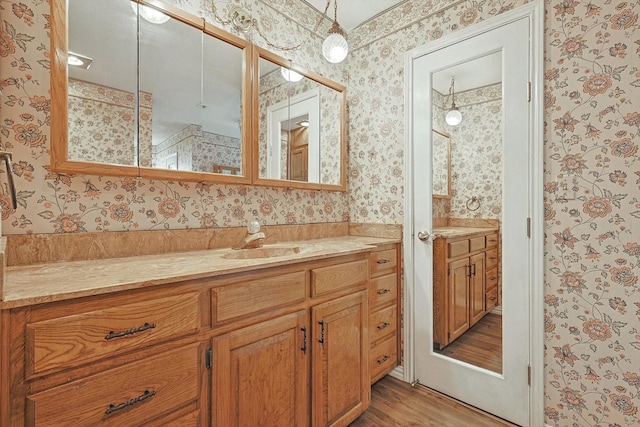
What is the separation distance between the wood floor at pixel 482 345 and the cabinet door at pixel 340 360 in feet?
2.13

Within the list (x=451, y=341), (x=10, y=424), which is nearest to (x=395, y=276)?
(x=451, y=341)

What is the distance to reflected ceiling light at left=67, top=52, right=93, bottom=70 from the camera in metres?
1.22

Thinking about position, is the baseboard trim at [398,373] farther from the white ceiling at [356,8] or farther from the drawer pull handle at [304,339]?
the white ceiling at [356,8]

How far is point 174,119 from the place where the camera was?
1.51 metres

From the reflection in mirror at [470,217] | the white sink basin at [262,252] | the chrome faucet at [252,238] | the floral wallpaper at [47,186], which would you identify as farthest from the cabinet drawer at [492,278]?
the floral wallpaper at [47,186]

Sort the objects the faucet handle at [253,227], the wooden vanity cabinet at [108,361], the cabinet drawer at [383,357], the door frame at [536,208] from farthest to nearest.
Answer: the cabinet drawer at [383,357] < the faucet handle at [253,227] < the door frame at [536,208] < the wooden vanity cabinet at [108,361]

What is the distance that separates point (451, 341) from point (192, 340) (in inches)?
63.9

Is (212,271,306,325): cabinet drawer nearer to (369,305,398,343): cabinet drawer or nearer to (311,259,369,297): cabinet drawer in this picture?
(311,259,369,297): cabinet drawer

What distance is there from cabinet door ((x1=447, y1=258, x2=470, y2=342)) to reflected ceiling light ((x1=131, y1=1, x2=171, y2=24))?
83.4 inches

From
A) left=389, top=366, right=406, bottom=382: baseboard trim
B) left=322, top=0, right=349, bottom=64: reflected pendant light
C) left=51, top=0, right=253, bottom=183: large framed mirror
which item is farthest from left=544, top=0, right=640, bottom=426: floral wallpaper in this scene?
left=51, top=0, right=253, bottom=183: large framed mirror

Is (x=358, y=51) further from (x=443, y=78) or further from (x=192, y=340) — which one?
(x=192, y=340)

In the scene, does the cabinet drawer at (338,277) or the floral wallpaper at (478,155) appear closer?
the cabinet drawer at (338,277)

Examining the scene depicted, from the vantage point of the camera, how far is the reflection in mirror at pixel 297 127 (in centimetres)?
188

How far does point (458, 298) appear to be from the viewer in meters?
1.93
